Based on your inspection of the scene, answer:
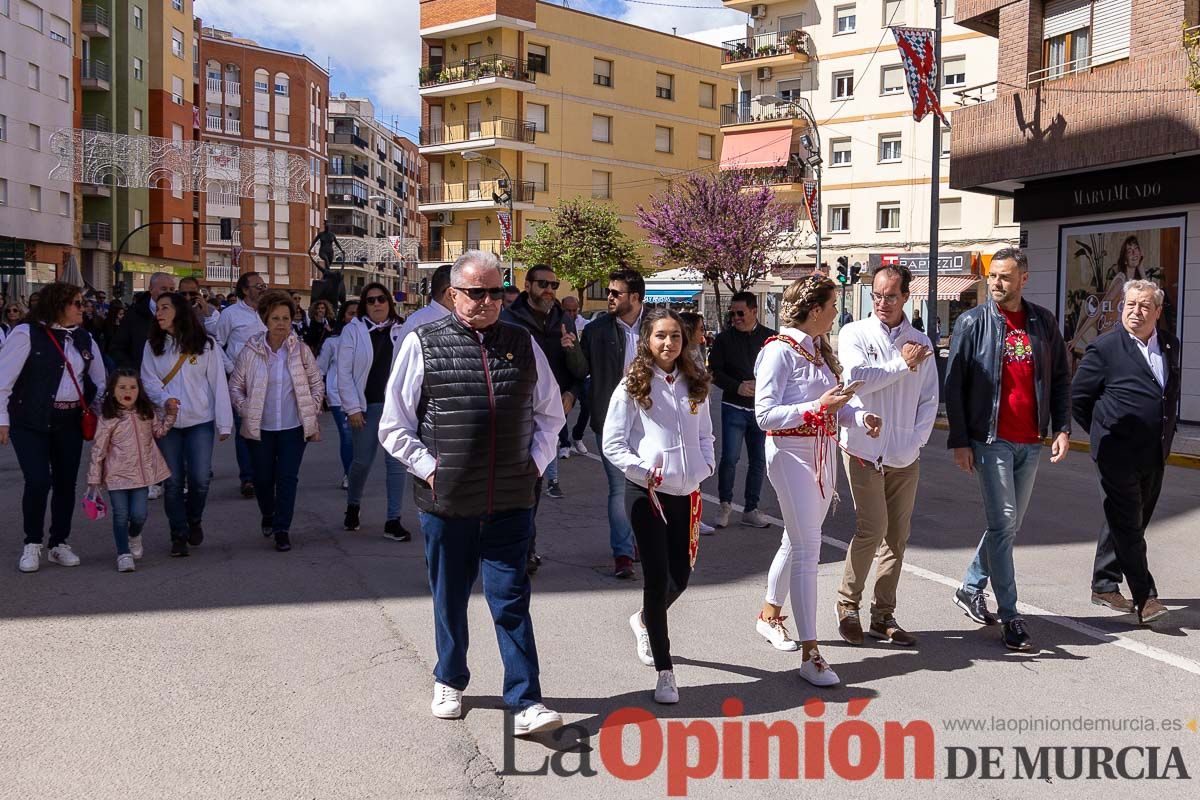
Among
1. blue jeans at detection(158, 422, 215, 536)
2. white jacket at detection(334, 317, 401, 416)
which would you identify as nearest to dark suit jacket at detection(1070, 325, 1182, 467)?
white jacket at detection(334, 317, 401, 416)

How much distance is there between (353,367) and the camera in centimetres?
823

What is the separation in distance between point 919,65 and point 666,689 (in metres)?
18.2

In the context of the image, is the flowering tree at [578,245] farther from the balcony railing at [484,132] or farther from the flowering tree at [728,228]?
the balcony railing at [484,132]

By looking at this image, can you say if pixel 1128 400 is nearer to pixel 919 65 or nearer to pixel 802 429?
pixel 802 429

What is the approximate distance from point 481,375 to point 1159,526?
6.90 m

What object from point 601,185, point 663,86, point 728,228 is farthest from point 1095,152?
point 663,86

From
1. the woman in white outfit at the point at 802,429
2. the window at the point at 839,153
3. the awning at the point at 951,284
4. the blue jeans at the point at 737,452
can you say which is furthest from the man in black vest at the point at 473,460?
the window at the point at 839,153

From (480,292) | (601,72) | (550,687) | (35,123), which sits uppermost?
(601,72)

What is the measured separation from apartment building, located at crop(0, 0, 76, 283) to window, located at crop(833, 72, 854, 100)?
31290 millimetres

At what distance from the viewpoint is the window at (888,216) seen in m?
41.4

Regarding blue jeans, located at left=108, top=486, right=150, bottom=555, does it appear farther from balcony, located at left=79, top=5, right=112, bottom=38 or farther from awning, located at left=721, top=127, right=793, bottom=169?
balcony, located at left=79, top=5, right=112, bottom=38

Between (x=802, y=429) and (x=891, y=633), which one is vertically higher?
(x=802, y=429)

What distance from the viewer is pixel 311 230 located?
83.6 m

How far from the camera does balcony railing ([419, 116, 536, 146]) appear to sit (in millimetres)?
52219
